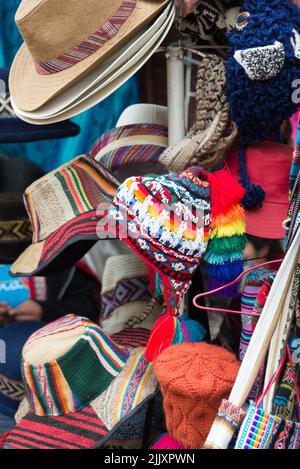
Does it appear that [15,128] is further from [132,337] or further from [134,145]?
[132,337]

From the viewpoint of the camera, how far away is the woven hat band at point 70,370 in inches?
53.1

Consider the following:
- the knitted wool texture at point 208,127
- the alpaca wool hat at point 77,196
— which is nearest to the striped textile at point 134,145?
the alpaca wool hat at point 77,196

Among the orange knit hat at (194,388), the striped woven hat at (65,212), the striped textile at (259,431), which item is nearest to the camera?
the striped textile at (259,431)

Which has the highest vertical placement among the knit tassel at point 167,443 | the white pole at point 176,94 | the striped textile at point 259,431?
the white pole at point 176,94

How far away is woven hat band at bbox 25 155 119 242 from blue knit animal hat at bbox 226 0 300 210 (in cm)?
37

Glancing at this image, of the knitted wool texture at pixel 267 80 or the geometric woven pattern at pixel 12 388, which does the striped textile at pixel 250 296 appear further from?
the geometric woven pattern at pixel 12 388

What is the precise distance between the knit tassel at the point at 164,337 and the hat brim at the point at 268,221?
0.81 ft

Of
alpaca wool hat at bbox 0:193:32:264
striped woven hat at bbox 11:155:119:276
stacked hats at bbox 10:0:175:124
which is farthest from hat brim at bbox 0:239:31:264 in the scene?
stacked hats at bbox 10:0:175:124

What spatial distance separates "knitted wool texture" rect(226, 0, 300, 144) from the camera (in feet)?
4.14

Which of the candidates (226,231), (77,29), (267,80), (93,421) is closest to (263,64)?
(267,80)

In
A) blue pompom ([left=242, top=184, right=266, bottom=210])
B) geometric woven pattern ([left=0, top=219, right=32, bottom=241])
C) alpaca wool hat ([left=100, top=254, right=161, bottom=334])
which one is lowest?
alpaca wool hat ([left=100, top=254, right=161, bottom=334])

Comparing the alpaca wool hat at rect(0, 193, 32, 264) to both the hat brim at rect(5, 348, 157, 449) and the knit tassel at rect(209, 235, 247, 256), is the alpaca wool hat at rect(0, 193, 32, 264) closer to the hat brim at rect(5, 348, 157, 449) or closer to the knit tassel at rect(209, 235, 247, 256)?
the hat brim at rect(5, 348, 157, 449)

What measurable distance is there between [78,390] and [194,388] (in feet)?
1.06
